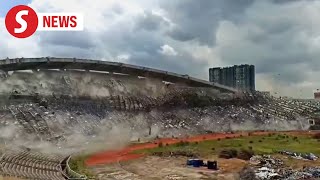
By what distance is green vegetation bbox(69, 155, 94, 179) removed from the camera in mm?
50997

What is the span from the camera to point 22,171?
145 ft

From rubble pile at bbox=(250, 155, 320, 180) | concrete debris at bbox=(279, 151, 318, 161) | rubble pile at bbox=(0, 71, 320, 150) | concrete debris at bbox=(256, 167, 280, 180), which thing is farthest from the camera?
rubble pile at bbox=(0, 71, 320, 150)

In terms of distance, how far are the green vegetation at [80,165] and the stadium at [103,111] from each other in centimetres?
91

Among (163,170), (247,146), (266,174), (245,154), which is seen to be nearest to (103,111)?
(247,146)

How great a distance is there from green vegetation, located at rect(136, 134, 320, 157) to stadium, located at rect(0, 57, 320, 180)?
11.5m

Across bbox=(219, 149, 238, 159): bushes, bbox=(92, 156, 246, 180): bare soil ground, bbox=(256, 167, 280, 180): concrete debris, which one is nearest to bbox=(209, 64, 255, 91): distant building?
bbox=(219, 149, 238, 159): bushes

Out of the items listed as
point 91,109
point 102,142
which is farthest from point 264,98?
point 102,142

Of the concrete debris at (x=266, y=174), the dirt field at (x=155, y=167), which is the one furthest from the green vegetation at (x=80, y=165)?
the concrete debris at (x=266, y=174)

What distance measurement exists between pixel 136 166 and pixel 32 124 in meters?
29.7

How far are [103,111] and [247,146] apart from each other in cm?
3930

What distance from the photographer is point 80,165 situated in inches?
2219

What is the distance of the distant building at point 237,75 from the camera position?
169m

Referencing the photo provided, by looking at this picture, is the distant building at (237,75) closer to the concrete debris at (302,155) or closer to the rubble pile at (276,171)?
the concrete debris at (302,155)

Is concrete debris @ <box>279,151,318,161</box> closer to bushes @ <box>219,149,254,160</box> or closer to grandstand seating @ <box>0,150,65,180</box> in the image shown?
bushes @ <box>219,149,254,160</box>
